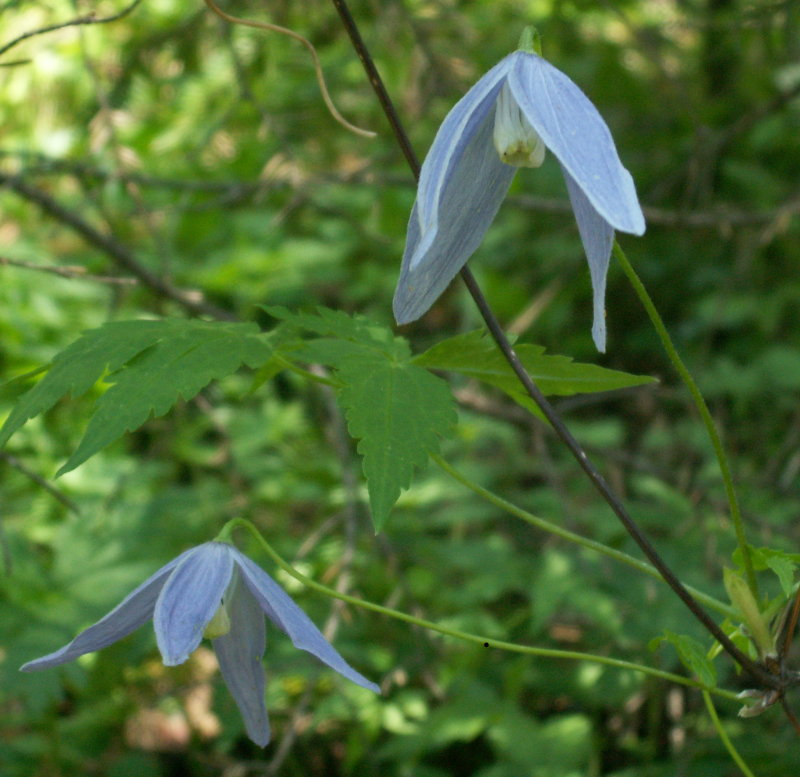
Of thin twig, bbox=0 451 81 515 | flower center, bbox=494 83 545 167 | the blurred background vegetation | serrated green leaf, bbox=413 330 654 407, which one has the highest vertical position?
flower center, bbox=494 83 545 167

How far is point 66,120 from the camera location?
512cm

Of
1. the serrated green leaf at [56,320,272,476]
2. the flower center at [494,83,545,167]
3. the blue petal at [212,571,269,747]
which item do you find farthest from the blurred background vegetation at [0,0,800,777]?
the flower center at [494,83,545,167]

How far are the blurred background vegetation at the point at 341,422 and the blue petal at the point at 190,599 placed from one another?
1.10 feet

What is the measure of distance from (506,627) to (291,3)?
2207 millimetres

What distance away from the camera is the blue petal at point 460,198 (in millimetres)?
1091

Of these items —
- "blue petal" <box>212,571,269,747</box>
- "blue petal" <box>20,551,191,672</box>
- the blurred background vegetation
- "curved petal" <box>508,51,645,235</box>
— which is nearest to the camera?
"curved petal" <box>508,51,645,235</box>

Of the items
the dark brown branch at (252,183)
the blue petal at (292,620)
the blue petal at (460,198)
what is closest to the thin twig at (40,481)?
the blue petal at (292,620)

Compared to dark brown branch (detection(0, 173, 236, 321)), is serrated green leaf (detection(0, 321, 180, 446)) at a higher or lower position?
higher

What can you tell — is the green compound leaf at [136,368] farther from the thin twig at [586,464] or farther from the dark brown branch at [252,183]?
the dark brown branch at [252,183]

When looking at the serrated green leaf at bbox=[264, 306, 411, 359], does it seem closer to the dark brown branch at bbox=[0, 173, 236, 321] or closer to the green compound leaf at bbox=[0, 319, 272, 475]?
the green compound leaf at bbox=[0, 319, 272, 475]

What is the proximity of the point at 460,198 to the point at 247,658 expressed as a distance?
712mm

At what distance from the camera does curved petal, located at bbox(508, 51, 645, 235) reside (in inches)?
37.2

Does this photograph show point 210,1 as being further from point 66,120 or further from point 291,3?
point 66,120

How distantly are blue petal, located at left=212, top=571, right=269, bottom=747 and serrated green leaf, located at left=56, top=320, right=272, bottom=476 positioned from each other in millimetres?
344
